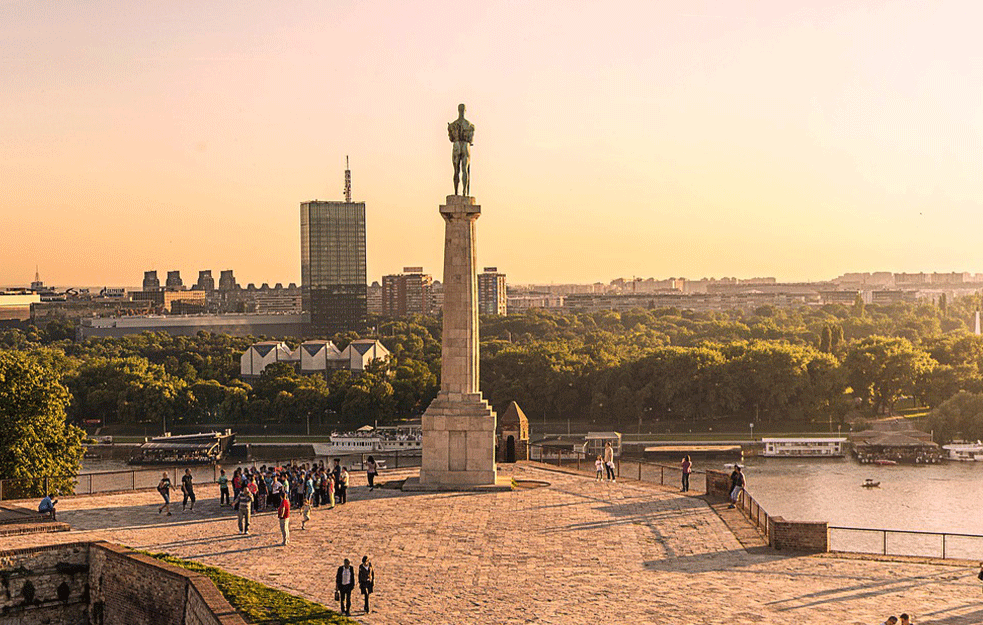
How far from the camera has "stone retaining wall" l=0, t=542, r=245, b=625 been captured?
24.0m

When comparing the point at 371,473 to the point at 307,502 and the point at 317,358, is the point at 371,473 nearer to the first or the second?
the point at 307,502

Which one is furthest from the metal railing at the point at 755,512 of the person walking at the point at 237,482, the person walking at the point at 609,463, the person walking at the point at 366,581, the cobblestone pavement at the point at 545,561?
the person walking at the point at 237,482

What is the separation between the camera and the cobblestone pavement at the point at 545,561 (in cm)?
2123

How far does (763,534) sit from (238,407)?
88.3 m

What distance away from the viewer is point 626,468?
69.8 metres

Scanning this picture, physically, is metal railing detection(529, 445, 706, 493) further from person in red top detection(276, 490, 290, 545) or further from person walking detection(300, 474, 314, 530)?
person in red top detection(276, 490, 290, 545)

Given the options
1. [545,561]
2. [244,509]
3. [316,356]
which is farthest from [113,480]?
[316,356]

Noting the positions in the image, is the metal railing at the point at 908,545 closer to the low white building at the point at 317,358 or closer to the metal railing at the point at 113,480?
the metal railing at the point at 113,480

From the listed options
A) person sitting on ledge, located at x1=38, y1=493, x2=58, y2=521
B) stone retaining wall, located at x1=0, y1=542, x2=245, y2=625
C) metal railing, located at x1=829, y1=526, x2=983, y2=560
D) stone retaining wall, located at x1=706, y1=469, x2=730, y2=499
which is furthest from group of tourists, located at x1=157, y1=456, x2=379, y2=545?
metal railing, located at x1=829, y1=526, x2=983, y2=560

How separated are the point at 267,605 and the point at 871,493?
188 ft

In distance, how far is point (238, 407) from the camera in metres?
110

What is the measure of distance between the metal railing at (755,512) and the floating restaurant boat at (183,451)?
60.9 m

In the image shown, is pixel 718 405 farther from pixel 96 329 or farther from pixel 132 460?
pixel 96 329

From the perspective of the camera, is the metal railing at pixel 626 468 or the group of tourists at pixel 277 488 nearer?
the group of tourists at pixel 277 488
